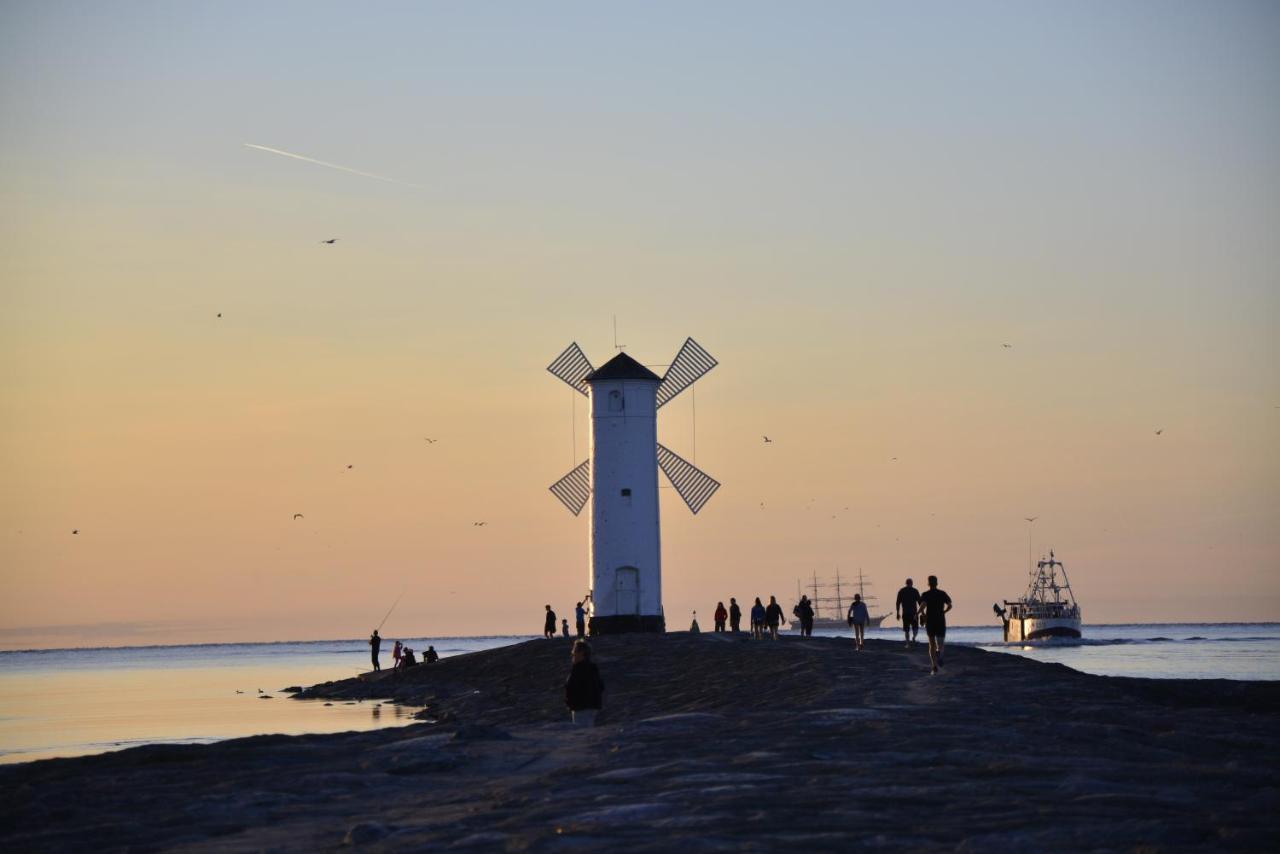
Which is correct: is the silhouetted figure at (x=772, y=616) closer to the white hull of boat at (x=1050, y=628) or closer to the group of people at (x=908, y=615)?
the group of people at (x=908, y=615)

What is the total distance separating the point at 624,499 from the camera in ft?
177

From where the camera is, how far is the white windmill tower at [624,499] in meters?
53.8

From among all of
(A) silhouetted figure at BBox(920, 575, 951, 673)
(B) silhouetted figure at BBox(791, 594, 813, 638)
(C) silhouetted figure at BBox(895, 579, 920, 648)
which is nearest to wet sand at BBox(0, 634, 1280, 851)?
(A) silhouetted figure at BBox(920, 575, 951, 673)

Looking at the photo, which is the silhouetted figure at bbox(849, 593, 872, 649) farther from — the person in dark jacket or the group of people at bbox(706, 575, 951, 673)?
the person in dark jacket

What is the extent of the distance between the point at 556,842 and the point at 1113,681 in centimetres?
2189

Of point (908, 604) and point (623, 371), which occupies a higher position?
point (623, 371)

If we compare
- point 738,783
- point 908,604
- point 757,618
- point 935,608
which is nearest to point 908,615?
point 908,604

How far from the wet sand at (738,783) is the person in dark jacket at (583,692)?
0.45m

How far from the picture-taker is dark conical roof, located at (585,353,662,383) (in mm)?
54750

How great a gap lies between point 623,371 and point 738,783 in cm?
3922

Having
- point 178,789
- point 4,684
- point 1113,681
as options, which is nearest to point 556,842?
point 178,789

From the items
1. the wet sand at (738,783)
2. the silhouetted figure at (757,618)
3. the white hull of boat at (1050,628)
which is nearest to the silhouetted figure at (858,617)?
the silhouetted figure at (757,618)

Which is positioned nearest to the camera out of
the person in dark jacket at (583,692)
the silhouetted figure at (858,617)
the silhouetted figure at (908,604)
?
the person in dark jacket at (583,692)

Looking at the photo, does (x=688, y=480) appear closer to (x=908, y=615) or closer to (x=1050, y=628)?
(x=908, y=615)
